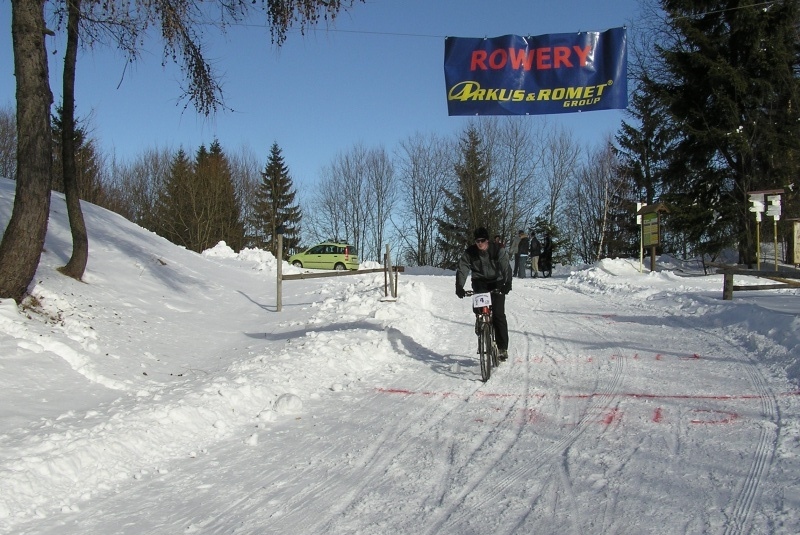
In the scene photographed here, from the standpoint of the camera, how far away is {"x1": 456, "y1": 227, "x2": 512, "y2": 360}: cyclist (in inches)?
313

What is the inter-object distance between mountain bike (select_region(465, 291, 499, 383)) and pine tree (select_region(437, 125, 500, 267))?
124ft

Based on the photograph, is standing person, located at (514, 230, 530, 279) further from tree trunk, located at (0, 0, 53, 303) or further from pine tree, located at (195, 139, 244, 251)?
pine tree, located at (195, 139, 244, 251)

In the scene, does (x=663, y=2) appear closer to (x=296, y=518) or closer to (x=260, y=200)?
(x=296, y=518)

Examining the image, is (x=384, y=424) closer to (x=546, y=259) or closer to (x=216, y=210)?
(x=546, y=259)

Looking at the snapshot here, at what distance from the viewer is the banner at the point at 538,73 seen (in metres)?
9.94

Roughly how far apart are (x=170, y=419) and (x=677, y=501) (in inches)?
168

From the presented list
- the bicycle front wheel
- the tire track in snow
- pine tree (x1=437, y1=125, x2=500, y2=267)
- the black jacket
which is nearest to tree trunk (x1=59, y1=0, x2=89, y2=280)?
the black jacket

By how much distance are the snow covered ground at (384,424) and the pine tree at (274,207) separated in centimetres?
4234

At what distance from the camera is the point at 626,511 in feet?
12.1

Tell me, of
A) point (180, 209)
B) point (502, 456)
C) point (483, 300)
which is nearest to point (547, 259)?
point (483, 300)

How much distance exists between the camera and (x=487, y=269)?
8.01 metres

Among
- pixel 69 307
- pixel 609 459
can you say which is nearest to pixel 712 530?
pixel 609 459

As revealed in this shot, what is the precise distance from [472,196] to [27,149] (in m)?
39.4

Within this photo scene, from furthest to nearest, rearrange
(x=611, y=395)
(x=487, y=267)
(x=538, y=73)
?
(x=538, y=73) < (x=487, y=267) < (x=611, y=395)
